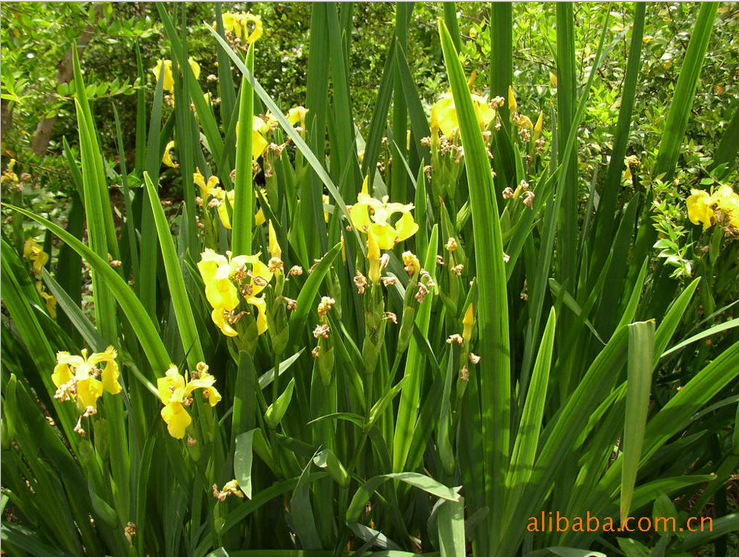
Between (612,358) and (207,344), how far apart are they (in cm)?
62

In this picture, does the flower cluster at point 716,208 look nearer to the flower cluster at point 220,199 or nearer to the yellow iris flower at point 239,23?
the flower cluster at point 220,199

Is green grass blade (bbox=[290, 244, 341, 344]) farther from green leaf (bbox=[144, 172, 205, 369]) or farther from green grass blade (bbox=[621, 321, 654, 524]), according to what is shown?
green grass blade (bbox=[621, 321, 654, 524])

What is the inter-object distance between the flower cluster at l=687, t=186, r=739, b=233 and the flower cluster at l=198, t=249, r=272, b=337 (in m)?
0.72

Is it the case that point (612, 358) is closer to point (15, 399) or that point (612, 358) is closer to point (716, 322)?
point (716, 322)

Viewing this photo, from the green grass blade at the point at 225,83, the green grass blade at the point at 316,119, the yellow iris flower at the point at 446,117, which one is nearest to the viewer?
the yellow iris flower at the point at 446,117

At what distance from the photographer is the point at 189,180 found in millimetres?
1188

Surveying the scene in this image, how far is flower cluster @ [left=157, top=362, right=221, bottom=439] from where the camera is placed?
2.75 ft

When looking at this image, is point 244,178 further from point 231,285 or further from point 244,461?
point 244,461

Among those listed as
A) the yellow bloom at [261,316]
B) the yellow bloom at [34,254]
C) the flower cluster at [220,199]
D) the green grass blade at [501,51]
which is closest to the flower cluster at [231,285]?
the yellow bloom at [261,316]

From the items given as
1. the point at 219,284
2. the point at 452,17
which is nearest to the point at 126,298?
the point at 219,284

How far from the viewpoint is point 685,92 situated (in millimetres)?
1184

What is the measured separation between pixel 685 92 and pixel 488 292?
58 centimetres

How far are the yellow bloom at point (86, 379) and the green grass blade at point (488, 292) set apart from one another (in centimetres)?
50

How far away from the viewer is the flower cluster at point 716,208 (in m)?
1.07
